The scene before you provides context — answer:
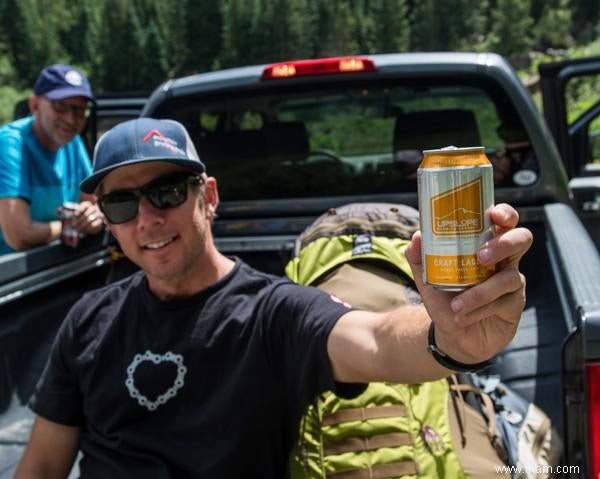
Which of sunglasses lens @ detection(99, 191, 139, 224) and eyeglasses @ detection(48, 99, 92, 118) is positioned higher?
eyeglasses @ detection(48, 99, 92, 118)

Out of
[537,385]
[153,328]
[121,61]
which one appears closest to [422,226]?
[153,328]

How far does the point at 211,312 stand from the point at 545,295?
157 centimetres

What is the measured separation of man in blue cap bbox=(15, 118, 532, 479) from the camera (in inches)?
71.2

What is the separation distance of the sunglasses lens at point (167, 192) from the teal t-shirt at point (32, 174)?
151 cm

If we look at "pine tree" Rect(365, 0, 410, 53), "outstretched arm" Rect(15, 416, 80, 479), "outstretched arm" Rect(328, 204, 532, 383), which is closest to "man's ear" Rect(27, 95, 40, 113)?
"outstretched arm" Rect(15, 416, 80, 479)

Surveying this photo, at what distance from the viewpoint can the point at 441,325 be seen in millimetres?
1391

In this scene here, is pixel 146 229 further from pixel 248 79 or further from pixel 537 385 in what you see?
pixel 537 385

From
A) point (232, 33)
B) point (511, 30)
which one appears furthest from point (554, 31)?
point (232, 33)

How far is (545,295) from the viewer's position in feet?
9.82

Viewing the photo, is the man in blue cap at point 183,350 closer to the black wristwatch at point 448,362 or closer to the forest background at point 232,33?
the black wristwatch at point 448,362

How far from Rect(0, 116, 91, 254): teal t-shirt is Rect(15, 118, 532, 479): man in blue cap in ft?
4.58

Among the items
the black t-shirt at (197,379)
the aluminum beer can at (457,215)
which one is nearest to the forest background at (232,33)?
the black t-shirt at (197,379)

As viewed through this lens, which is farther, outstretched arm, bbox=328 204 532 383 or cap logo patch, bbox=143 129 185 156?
cap logo patch, bbox=143 129 185 156

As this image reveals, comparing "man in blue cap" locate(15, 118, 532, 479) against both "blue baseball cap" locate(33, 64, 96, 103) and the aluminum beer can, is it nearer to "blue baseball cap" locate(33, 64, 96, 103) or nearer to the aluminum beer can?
the aluminum beer can
